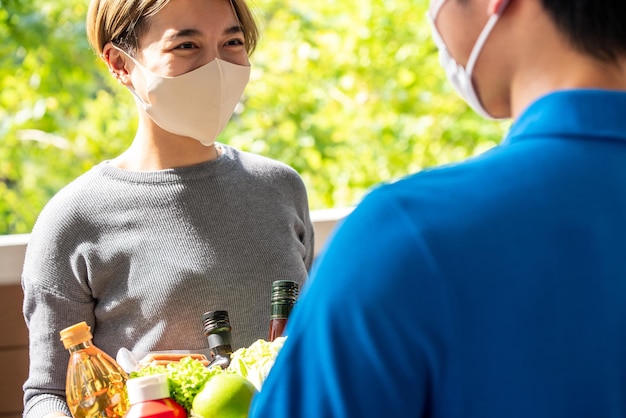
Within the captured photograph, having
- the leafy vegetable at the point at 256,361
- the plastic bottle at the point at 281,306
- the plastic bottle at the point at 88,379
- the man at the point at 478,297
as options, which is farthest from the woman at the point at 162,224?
the man at the point at 478,297

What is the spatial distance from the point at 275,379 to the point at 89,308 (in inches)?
45.8

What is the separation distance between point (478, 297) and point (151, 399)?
0.58 metres

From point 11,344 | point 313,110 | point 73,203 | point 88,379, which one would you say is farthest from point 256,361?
point 313,110

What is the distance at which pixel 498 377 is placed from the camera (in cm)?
71

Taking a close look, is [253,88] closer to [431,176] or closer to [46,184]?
[46,184]

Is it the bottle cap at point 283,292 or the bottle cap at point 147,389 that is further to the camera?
the bottle cap at point 283,292

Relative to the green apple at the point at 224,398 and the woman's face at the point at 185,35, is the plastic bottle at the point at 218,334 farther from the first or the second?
the woman's face at the point at 185,35

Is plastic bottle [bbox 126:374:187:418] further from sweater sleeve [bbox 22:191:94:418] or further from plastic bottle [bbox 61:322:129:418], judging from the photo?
sweater sleeve [bbox 22:191:94:418]

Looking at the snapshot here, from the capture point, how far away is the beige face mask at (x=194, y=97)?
6.14 ft

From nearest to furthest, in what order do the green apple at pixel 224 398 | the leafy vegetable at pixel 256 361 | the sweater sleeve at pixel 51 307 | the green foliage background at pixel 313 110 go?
the green apple at pixel 224 398 → the leafy vegetable at pixel 256 361 → the sweater sleeve at pixel 51 307 → the green foliage background at pixel 313 110

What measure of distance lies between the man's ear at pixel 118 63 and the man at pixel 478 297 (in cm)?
132

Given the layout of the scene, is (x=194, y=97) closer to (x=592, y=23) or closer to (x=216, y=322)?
(x=216, y=322)

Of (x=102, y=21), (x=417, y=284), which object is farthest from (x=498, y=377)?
(x=102, y=21)

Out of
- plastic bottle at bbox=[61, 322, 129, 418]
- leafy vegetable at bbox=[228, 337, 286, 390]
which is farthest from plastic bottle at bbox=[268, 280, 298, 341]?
plastic bottle at bbox=[61, 322, 129, 418]
